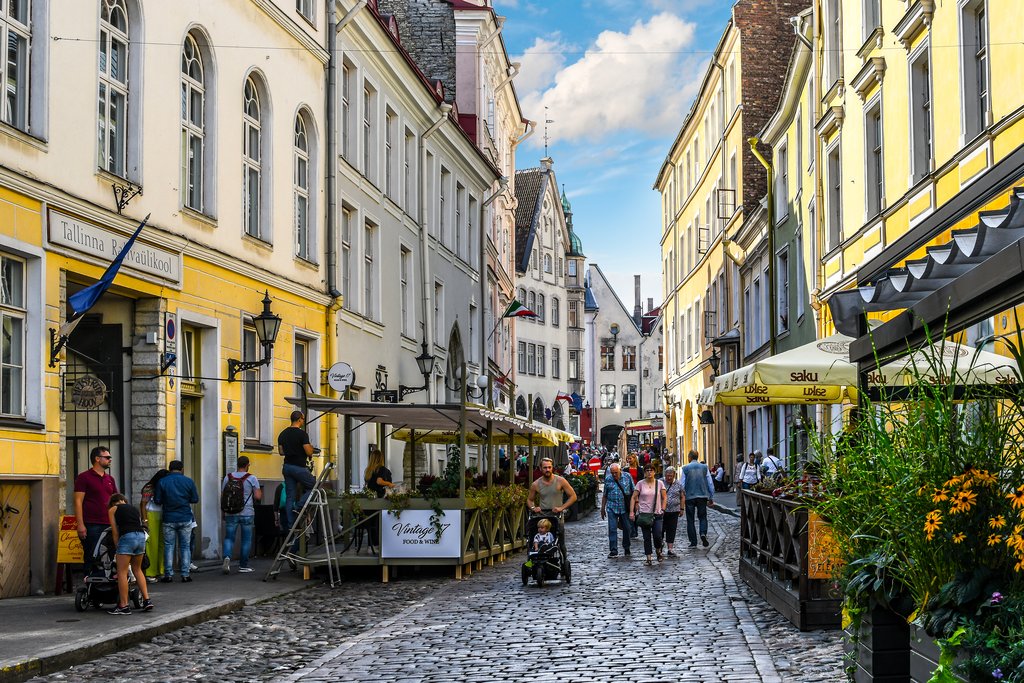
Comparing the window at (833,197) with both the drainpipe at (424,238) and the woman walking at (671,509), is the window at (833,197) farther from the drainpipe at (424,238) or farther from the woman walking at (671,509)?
the drainpipe at (424,238)

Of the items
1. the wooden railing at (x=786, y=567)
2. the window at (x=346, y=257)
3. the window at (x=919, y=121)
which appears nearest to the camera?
the wooden railing at (x=786, y=567)

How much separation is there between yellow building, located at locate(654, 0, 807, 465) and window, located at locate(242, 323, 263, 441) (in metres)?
21.3

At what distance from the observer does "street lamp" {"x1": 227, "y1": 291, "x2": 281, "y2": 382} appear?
802 inches

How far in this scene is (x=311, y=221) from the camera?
80.4 ft

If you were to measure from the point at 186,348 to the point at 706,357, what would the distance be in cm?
3459

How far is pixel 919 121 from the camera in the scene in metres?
21.3

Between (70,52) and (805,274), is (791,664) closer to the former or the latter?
(70,52)

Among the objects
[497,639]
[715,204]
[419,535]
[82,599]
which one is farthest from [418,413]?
[715,204]

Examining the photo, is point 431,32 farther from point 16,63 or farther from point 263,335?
point 16,63

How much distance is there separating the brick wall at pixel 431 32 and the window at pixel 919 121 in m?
20.3

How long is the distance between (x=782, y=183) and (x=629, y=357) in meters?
65.6

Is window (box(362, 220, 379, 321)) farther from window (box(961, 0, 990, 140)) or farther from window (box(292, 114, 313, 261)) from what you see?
window (box(961, 0, 990, 140))

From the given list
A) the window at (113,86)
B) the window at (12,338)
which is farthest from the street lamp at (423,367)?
the window at (12,338)

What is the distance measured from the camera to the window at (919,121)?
69.5 feet
